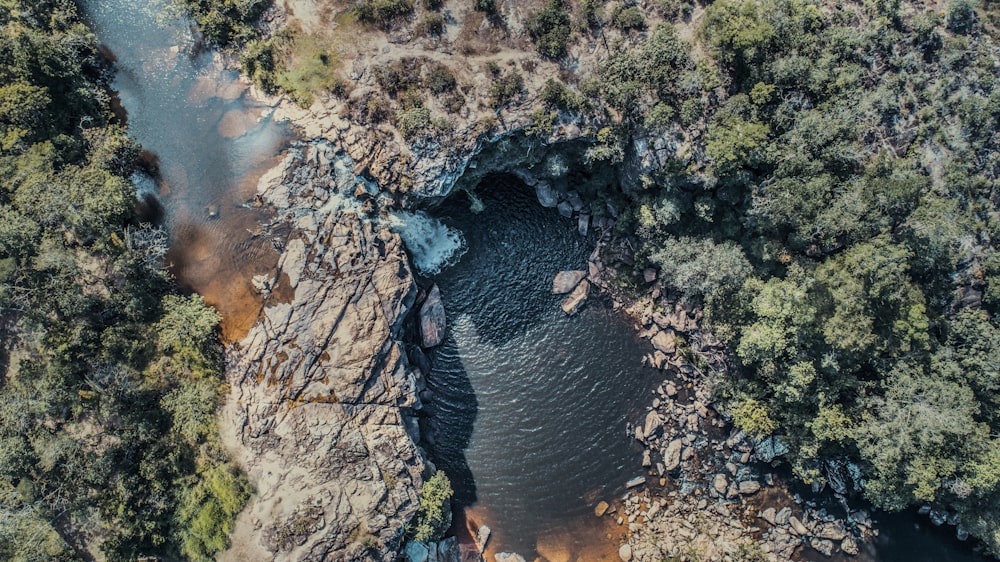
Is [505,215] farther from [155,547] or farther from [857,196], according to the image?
[155,547]

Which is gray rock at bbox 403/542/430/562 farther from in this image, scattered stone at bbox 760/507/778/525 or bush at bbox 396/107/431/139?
bush at bbox 396/107/431/139

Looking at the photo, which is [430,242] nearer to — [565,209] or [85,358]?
[565,209]

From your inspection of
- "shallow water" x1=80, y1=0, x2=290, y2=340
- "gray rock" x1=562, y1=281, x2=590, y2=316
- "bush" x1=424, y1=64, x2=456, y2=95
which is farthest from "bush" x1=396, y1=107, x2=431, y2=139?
"gray rock" x1=562, y1=281, x2=590, y2=316

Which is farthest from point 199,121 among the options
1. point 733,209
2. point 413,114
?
point 733,209

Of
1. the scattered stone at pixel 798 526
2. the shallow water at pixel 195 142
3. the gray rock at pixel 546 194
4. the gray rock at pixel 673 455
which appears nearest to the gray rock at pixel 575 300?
the gray rock at pixel 546 194

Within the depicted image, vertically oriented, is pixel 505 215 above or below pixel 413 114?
below
